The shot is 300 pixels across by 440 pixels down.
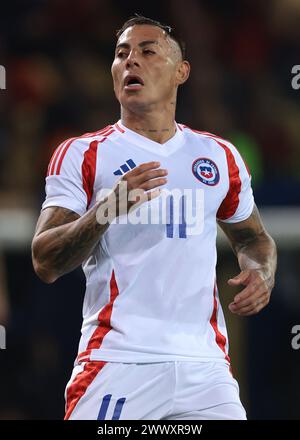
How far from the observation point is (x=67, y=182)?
165 inches

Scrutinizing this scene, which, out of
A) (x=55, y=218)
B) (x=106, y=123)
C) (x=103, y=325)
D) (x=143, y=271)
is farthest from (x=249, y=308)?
(x=106, y=123)

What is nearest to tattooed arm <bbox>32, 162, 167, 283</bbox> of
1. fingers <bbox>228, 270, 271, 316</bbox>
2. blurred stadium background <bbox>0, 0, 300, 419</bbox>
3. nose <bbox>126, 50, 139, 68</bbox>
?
fingers <bbox>228, 270, 271, 316</bbox>

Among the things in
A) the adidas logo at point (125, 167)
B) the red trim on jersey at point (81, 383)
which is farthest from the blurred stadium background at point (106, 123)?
the red trim on jersey at point (81, 383)

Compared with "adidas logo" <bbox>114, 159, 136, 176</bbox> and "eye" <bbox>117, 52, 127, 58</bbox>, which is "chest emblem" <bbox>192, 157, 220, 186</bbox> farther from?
"eye" <bbox>117, 52, 127, 58</bbox>

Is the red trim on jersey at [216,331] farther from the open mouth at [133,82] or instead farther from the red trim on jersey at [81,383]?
the open mouth at [133,82]

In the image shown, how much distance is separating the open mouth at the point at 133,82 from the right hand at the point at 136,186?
0.74 metres

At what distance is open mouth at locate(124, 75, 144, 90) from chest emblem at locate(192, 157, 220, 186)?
0.43 metres

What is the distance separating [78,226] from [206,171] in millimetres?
773

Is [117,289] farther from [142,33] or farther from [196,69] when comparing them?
[196,69]

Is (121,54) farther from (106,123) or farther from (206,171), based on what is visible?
(106,123)

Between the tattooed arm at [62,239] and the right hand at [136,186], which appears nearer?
the right hand at [136,186]

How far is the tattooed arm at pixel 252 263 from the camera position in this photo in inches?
162

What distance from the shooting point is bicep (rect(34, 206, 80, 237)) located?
13.5ft

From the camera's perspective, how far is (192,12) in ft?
33.4
